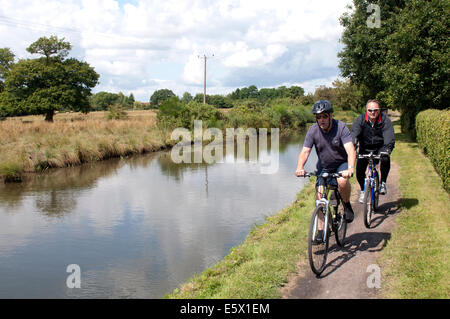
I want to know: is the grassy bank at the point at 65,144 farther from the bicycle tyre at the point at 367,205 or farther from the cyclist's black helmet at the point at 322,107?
the cyclist's black helmet at the point at 322,107

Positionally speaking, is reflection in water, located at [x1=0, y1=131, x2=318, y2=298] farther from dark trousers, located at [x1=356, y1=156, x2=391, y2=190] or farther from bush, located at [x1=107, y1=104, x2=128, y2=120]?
bush, located at [x1=107, y1=104, x2=128, y2=120]

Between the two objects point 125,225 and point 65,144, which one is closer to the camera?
point 125,225

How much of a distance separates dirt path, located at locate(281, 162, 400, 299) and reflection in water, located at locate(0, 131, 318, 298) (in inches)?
90.1

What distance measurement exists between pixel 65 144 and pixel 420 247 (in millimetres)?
17824

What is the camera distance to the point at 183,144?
2816 cm

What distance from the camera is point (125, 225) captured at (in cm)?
942

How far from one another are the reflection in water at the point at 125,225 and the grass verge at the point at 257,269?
0.91 metres

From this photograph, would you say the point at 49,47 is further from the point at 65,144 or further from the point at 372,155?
the point at 372,155

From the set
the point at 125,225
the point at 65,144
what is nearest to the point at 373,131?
the point at 125,225

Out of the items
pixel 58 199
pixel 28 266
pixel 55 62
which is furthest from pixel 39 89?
pixel 28 266

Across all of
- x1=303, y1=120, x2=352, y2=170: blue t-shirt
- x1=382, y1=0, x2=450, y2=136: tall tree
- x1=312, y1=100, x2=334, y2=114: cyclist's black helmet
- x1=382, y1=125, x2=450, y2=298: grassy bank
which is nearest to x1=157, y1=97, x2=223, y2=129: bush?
x1=382, y1=0, x2=450, y2=136: tall tree

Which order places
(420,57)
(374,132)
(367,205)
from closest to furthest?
(367,205) < (374,132) < (420,57)

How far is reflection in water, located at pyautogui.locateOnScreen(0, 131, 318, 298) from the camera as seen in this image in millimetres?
6535

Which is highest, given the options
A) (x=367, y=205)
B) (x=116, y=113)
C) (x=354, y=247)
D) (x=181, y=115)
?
Result: (x=116, y=113)
